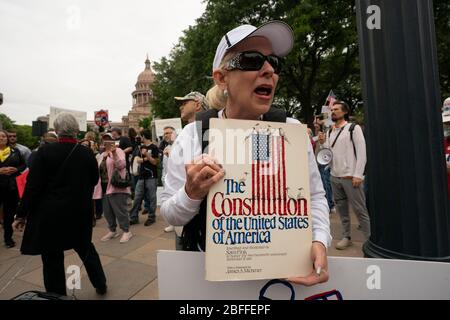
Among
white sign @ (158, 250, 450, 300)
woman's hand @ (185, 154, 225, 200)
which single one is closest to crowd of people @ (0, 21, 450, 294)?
woman's hand @ (185, 154, 225, 200)

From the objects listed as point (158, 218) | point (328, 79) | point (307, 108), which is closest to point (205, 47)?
point (307, 108)

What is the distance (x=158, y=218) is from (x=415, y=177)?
550cm

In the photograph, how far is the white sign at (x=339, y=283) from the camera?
3.68 ft

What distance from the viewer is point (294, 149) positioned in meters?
1.09

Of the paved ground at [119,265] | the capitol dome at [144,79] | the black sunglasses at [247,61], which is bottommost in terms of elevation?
the paved ground at [119,265]

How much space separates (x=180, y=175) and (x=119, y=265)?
3192 millimetres

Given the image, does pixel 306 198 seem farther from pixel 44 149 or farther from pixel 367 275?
pixel 44 149

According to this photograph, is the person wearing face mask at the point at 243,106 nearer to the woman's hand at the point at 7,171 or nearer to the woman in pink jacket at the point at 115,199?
the woman in pink jacket at the point at 115,199

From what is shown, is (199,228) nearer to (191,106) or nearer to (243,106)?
A: (243,106)

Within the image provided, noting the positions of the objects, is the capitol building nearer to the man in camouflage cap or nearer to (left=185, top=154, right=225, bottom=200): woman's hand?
the man in camouflage cap

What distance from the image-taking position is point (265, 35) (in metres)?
1.28

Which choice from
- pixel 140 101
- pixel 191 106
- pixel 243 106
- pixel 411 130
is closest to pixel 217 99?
pixel 243 106

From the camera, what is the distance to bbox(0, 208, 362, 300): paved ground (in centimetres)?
315

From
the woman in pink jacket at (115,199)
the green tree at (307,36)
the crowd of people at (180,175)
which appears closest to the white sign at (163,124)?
the crowd of people at (180,175)
